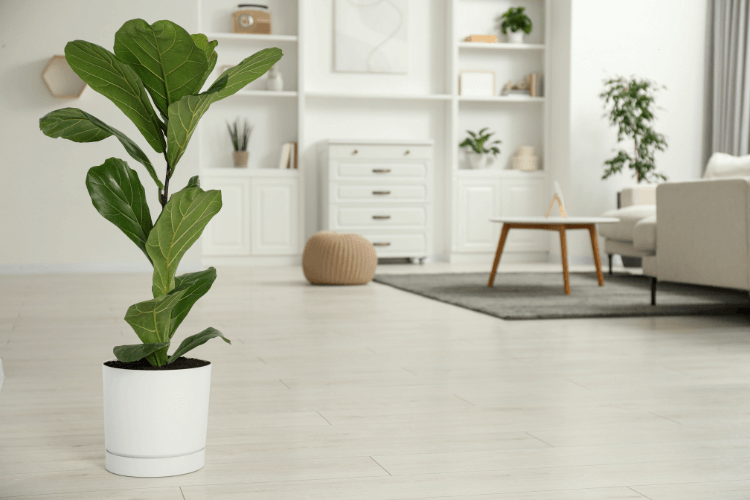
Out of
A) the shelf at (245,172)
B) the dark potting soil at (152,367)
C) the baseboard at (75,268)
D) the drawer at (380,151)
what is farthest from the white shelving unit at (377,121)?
the dark potting soil at (152,367)

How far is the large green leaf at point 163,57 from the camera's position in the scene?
1.27 metres

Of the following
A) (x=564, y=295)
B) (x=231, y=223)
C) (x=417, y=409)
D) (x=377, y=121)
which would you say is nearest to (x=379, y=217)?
(x=377, y=121)

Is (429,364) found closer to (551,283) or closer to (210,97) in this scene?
(210,97)

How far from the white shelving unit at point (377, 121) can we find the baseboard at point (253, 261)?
11 mm

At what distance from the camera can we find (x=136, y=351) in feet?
4.49

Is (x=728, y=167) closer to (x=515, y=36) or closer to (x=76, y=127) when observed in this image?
(x=515, y=36)

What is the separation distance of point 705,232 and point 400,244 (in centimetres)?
311

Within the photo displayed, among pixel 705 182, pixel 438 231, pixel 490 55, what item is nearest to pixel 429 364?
pixel 705 182

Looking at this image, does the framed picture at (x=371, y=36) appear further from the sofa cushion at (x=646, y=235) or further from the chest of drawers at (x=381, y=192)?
the sofa cushion at (x=646, y=235)

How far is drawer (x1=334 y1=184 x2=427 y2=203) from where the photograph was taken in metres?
6.29

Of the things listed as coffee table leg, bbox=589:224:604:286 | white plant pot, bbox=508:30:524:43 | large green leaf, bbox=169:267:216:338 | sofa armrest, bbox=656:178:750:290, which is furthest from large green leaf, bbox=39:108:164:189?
white plant pot, bbox=508:30:524:43

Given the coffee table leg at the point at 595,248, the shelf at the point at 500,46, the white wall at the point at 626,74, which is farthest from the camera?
the shelf at the point at 500,46

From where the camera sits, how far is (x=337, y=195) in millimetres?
6270

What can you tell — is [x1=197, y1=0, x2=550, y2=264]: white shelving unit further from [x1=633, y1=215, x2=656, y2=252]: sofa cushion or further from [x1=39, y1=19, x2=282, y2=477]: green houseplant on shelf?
[x1=39, y1=19, x2=282, y2=477]: green houseplant on shelf
